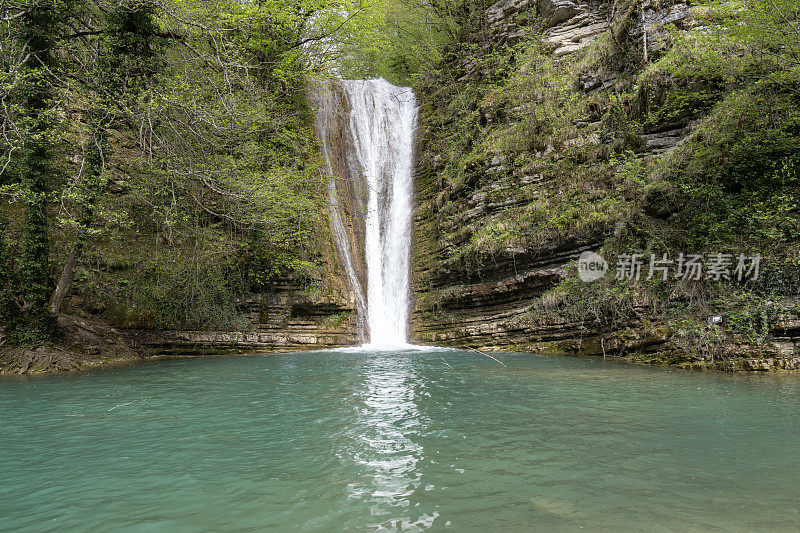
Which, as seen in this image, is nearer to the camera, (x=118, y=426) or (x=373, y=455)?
(x=373, y=455)

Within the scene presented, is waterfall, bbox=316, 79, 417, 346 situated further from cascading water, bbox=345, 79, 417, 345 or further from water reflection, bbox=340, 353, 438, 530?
water reflection, bbox=340, 353, 438, 530

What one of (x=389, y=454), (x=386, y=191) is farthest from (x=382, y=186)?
(x=389, y=454)

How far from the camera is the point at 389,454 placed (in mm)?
3752

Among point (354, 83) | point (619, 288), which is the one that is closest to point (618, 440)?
point (619, 288)

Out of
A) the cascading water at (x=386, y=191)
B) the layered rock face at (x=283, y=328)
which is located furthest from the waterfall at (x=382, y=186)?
the layered rock face at (x=283, y=328)

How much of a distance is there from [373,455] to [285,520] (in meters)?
1.25

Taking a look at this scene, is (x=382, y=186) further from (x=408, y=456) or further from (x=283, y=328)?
(x=408, y=456)

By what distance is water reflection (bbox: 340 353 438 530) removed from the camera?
8.77 ft

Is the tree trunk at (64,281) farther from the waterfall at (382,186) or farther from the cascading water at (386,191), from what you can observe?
the cascading water at (386,191)

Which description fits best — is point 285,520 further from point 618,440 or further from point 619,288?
point 619,288

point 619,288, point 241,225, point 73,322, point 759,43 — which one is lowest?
point 73,322

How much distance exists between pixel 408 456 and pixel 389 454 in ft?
0.62

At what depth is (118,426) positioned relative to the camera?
4711mm

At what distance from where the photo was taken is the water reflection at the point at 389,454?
2.67 meters
